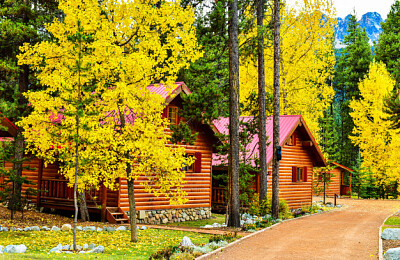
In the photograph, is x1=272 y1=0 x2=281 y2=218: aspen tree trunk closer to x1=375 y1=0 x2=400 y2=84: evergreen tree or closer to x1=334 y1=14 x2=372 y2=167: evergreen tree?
x1=375 y1=0 x2=400 y2=84: evergreen tree

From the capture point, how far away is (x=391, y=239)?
46.2ft

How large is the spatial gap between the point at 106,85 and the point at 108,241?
Result: 16.1 feet

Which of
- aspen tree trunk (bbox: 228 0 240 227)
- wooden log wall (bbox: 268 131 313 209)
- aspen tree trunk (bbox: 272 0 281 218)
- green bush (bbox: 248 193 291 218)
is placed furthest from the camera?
wooden log wall (bbox: 268 131 313 209)

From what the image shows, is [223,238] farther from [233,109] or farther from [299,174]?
[299,174]

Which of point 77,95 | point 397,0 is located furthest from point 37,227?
point 397,0

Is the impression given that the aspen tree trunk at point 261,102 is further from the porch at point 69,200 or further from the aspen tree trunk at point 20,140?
the aspen tree trunk at point 20,140

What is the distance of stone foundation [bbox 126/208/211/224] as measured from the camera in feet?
65.9

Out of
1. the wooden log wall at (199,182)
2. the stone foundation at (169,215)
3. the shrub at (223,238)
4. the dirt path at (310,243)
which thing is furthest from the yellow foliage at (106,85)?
the wooden log wall at (199,182)

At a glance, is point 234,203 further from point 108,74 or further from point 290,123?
point 290,123

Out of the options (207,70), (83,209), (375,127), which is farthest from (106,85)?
(375,127)

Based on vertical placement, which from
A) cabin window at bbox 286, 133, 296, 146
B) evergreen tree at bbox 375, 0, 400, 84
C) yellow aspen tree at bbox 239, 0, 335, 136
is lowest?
cabin window at bbox 286, 133, 296, 146

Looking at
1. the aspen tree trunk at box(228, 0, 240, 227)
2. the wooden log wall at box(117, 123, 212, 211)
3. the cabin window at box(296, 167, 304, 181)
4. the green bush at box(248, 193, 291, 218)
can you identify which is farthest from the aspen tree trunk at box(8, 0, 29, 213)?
the cabin window at box(296, 167, 304, 181)

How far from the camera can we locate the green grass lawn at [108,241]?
11391 mm

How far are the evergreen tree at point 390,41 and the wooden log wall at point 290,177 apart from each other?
2692 cm
